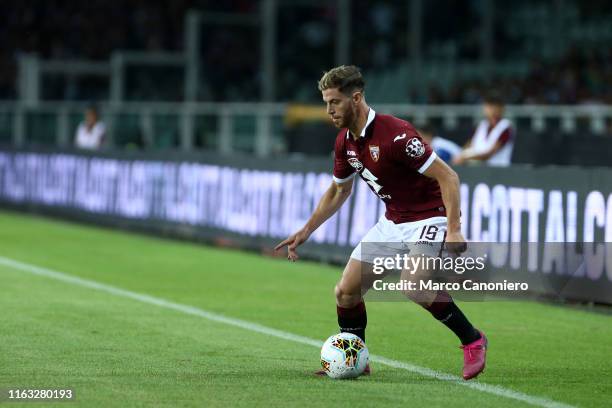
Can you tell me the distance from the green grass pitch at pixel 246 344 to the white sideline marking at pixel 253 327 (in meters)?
0.08

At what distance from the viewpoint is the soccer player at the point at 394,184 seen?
8.29m

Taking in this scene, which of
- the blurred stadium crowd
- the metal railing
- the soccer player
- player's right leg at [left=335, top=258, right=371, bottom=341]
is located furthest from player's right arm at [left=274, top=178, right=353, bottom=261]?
the blurred stadium crowd

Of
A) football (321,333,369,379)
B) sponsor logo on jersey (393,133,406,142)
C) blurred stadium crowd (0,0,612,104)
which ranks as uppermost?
blurred stadium crowd (0,0,612,104)

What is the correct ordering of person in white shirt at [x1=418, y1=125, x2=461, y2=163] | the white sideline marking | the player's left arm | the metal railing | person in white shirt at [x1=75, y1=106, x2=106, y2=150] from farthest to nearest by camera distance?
person in white shirt at [x1=75, y1=106, x2=106, y2=150] < the metal railing < person in white shirt at [x1=418, y1=125, x2=461, y2=163] < the white sideline marking < the player's left arm

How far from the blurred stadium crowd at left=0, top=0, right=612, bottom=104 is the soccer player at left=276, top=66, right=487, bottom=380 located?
1471 cm

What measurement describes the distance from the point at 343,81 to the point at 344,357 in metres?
1.72

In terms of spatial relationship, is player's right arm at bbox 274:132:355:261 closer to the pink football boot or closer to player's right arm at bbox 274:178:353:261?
player's right arm at bbox 274:178:353:261

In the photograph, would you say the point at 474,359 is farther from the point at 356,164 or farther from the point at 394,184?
the point at 356,164

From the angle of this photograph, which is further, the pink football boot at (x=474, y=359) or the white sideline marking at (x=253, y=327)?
the pink football boot at (x=474, y=359)

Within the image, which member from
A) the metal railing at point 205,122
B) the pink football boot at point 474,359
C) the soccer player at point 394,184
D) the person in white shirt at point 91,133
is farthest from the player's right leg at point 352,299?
the person in white shirt at point 91,133

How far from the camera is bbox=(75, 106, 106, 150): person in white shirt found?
25.6 metres

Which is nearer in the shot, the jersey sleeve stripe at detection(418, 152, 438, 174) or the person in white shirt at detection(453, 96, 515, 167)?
the jersey sleeve stripe at detection(418, 152, 438, 174)

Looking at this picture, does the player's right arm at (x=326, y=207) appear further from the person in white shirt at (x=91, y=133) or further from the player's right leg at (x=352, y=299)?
the person in white shirt at (x=91, y=133)

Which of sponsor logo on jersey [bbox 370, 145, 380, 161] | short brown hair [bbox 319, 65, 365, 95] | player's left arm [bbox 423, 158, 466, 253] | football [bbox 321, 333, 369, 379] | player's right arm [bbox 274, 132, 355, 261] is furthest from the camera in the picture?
player's right arm [bbox 274, 132, 355, 261]
